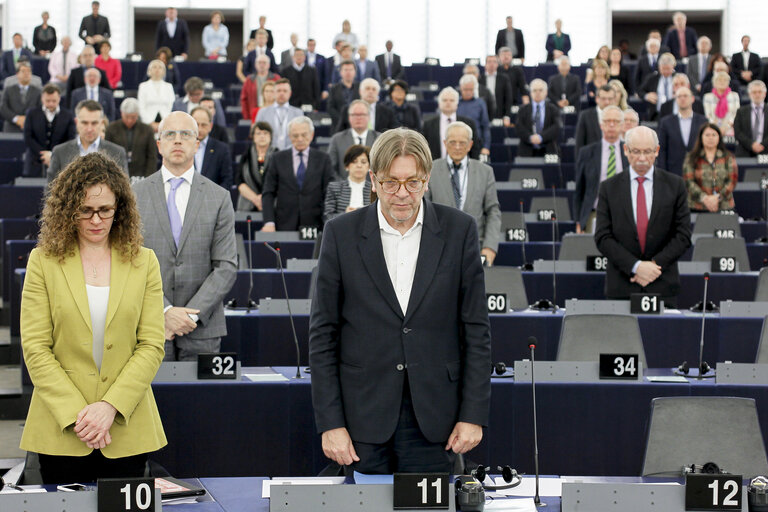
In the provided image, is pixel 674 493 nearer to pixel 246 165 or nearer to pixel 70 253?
pixel 70 253

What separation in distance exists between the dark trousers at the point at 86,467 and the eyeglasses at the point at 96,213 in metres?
0.61

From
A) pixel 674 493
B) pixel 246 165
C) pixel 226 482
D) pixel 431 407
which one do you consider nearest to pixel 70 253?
pixel 226 482

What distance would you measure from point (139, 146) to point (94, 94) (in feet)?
11.8

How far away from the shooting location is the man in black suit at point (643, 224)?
5.21m

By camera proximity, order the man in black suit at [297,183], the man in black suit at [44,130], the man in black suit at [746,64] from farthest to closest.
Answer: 1. the man in black suit at [746,64]
2. the man in black suit at [44,130]
3. the man in black suit at [297,183]

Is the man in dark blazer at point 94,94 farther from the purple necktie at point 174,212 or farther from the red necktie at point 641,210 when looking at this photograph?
the purple necktie at point 174,212

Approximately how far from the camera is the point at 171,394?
3.99m

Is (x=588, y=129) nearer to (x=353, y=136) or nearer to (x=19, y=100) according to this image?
(x=353, y=136)

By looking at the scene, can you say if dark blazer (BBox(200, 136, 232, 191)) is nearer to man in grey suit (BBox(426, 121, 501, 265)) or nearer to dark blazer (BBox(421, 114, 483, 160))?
dark blazer (BBox(421, 114, 483, 160))

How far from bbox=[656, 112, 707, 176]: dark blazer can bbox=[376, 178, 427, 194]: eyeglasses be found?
6.77m

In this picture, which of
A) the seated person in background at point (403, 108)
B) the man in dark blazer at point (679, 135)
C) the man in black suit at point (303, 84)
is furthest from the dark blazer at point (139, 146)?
the man in black suit at point (303, 84)

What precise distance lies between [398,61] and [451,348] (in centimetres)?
1340

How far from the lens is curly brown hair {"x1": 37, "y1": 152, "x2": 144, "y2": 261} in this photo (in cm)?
299

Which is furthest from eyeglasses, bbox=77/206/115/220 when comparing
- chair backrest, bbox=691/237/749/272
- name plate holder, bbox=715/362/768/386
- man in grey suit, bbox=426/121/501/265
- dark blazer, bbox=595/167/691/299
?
chair backrest, bbox=691/237/749/272
